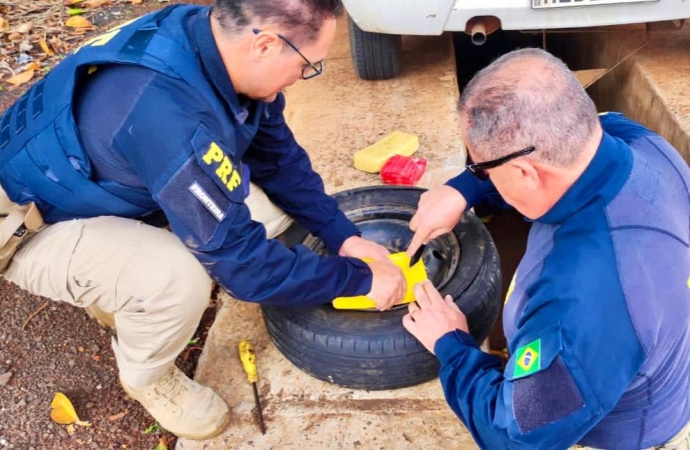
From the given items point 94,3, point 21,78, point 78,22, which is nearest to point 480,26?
point 21,78

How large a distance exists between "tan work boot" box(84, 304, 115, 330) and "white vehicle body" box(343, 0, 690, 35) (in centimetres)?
201

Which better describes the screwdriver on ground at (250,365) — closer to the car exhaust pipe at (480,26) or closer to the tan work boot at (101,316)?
the tan work boot at (101,316)

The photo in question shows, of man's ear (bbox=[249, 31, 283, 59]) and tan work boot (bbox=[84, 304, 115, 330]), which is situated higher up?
man's ear (bbox=[249, 31, 283, 59])

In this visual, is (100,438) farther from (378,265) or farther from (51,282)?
(378,265)

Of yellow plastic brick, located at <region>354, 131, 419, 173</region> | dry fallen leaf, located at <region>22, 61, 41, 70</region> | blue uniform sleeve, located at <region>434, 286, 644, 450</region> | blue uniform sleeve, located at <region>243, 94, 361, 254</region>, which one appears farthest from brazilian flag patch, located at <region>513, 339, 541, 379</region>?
dry fallen leaf, located at <region>22, 61, 41, 70</region>

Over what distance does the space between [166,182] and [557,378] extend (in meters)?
1.13

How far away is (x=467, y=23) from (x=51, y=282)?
240 cm

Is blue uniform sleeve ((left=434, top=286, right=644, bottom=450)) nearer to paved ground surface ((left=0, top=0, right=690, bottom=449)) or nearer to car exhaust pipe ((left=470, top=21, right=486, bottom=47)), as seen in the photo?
paved ground surface ((left=0, top=0, right=690, bottom=449))

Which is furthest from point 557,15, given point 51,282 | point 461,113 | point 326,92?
point 51,282

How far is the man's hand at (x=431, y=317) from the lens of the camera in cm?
222

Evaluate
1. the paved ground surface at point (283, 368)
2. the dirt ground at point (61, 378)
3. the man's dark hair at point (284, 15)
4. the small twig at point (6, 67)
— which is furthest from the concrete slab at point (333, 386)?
the small twig at point (6, 67)

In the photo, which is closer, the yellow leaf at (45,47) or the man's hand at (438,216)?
the man's hand at (438,216)

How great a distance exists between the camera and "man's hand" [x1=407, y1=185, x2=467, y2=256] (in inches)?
102

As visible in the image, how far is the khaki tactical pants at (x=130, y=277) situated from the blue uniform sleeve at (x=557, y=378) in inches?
41.8
